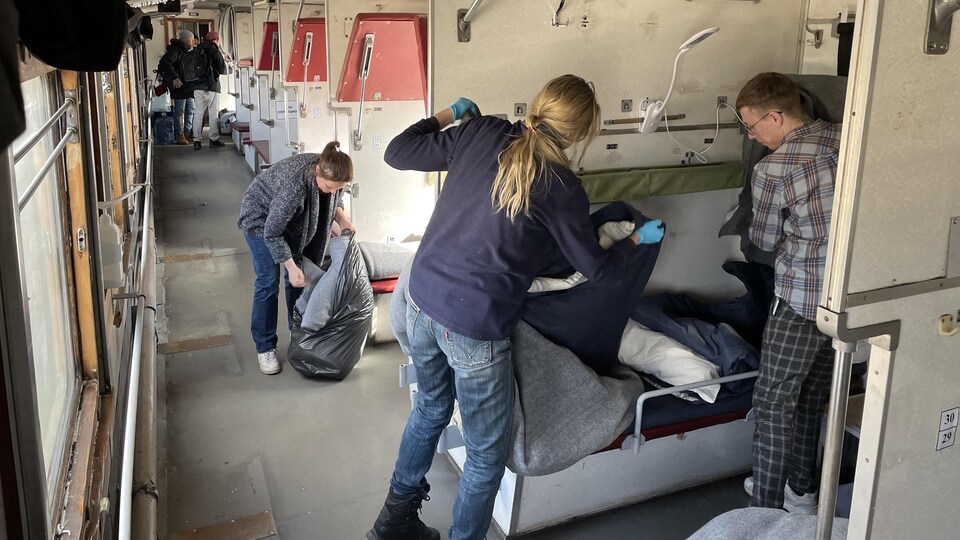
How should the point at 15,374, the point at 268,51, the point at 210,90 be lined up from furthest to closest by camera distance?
the point at 210,90 → the point at 268,51 → the point at 15,374

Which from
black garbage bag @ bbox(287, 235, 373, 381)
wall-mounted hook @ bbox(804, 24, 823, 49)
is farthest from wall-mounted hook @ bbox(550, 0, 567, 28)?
black garbage bag @ bbox(287, 235, 373, 381)

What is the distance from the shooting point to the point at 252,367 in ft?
15.3

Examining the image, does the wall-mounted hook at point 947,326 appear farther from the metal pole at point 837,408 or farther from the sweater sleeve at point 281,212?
the sweater sleeve at point 281,212

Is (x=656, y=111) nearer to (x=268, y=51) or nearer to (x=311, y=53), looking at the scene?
(x=311, y=53)

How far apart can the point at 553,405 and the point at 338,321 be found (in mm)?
1757

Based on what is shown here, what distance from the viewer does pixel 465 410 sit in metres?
2.68

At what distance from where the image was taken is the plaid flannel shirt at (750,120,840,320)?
273 centimetres

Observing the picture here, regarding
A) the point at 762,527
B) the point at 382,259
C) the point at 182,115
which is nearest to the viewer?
the point at 762,527

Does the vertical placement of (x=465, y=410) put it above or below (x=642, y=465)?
above

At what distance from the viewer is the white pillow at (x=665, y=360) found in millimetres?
3383

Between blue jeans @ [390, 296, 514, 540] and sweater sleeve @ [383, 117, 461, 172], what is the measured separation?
493 millimetres

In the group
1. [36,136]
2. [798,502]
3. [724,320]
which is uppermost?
[36,136]

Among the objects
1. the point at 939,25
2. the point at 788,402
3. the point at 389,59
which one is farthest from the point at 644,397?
the point at 389,59

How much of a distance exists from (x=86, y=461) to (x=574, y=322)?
177cm
